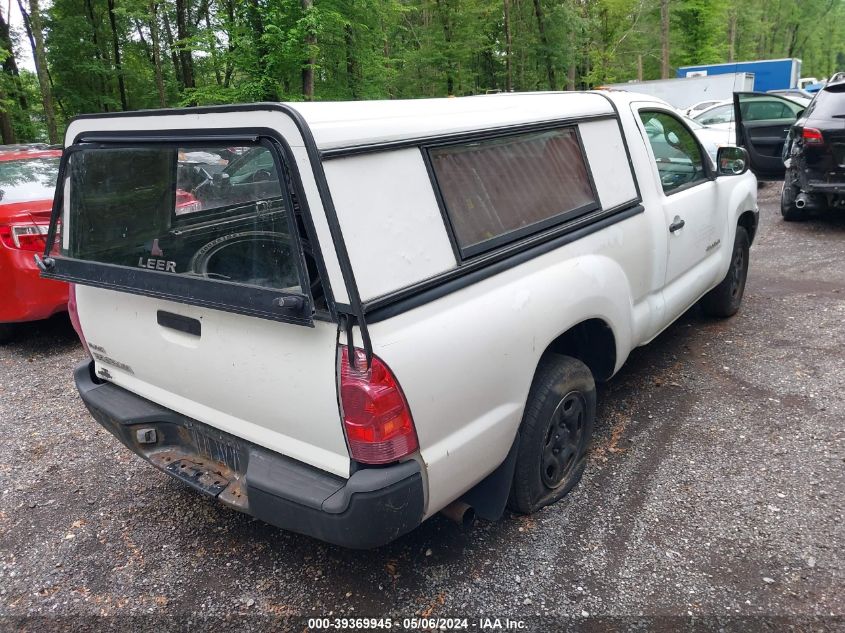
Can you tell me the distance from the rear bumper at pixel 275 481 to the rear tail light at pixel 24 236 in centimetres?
296

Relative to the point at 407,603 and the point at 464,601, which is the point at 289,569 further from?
the point at 464,601

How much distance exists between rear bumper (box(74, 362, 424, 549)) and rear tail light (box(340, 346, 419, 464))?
8 cm

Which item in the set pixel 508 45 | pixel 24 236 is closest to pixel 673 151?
pixel 24 236

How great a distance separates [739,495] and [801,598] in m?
0.69

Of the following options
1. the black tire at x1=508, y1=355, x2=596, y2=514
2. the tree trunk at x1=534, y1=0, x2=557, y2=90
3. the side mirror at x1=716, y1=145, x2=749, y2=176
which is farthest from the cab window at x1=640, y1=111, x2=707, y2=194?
the tree trunk at x1=534, y1=0, x2=557, y2=90

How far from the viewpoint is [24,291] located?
5.25m

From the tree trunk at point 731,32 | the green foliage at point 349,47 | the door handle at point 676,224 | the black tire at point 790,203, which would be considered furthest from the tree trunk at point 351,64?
the tree trunk at point 731,32

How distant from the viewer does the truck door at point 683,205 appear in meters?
3.95

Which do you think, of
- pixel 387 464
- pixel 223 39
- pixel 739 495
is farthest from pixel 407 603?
pixel 223 39

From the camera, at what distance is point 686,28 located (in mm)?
34250

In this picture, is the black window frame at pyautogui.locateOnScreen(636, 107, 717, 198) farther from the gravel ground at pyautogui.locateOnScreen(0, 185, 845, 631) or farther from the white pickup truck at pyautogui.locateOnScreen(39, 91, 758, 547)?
the gravel ground at pyautogui.locateOnScreen(0, 185, 845, 631)

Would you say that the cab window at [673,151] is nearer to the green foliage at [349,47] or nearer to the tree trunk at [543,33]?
the green foliage at [349,47]

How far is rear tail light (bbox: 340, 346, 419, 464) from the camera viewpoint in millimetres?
2105

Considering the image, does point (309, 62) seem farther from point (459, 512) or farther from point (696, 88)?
point (696, 88)
